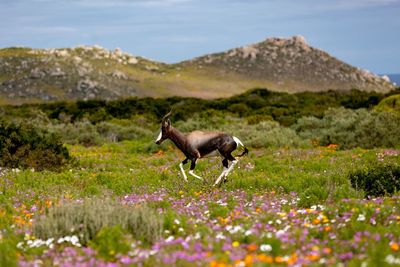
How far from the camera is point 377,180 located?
1156 centimetres

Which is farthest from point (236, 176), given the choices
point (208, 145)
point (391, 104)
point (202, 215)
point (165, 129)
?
point (391, 104)

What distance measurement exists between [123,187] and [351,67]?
147 metres

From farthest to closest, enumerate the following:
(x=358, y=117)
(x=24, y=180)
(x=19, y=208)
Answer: (x=358, y=117) < (x=24, y=180) < (x=19, y=208)

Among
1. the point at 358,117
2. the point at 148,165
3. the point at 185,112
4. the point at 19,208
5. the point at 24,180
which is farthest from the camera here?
the point at 185,112

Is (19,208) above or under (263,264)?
under

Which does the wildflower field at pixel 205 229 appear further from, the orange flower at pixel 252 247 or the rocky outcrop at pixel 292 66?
the rocky outcrop at pixel 292 66

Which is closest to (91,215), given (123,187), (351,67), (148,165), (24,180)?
(123,187)

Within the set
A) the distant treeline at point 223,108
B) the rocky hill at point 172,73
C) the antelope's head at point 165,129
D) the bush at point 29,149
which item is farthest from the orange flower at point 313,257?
the rocky hill at point 172,73

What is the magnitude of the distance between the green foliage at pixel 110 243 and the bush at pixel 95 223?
1.18 ft

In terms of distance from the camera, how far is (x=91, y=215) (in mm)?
7285

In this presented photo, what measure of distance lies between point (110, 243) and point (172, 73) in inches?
5914

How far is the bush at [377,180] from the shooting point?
11438 mm

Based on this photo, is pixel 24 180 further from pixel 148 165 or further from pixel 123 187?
pixel 148 165

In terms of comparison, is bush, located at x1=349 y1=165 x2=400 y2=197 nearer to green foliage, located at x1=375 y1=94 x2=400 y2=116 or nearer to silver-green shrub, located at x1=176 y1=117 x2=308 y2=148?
silver-green shrub, located at x1=176 y1=117 x2=308 y2=148
